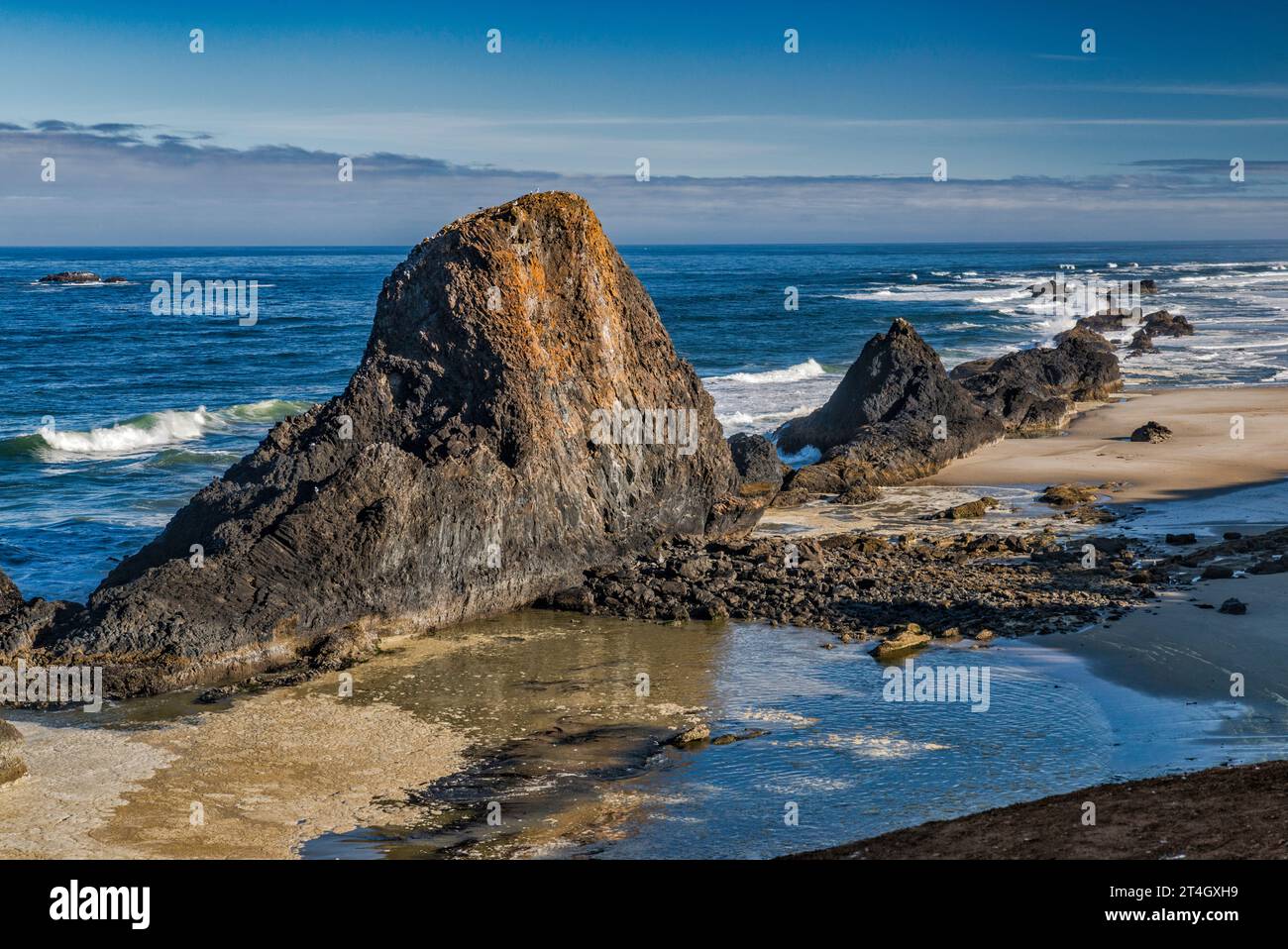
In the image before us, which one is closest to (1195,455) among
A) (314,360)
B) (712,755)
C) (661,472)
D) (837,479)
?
(837,479)

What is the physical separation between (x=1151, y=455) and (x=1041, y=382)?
34.0 feet

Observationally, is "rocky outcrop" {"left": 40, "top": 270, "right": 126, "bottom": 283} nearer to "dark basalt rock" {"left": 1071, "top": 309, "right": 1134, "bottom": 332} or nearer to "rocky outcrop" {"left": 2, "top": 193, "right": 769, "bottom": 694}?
"dark basalt rock" {"left": 1071, "top": 309, "right": 1134, "bottom": 332}

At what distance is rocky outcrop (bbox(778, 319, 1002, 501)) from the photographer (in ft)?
91.1

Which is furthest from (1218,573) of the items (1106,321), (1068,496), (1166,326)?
(1106,321)

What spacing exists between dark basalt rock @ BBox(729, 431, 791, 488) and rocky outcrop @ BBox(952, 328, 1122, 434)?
824 cm

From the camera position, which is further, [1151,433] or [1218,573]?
[1151,433]

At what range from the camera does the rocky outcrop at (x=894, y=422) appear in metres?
27.8

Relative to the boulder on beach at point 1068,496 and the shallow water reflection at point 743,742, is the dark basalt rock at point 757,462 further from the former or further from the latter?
the shallow water reflection at point 743,742

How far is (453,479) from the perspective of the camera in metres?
18.2

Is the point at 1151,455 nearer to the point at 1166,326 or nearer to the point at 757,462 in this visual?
the point at 757,462

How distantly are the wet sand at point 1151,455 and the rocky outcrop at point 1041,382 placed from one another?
87 cm

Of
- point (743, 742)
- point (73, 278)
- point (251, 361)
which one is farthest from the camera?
point (73, 278)

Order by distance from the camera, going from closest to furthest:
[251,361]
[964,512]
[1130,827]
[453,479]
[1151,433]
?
[1130,827]
[453,479]
[964,512]
[1151,433]
[251,361]
